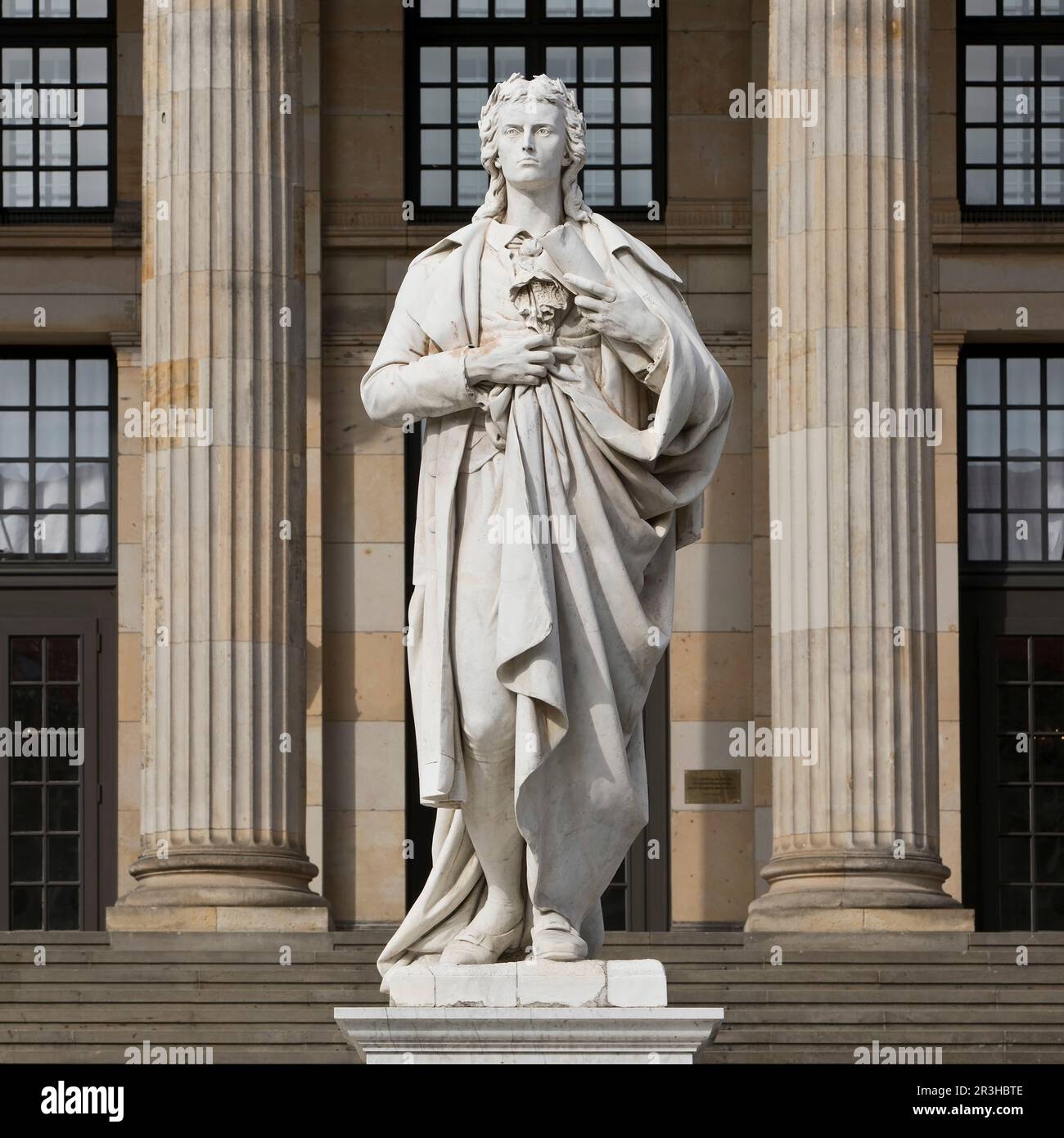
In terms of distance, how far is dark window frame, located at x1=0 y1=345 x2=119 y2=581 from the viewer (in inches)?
1351

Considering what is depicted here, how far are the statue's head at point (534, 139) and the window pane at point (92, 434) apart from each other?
25.9 meters

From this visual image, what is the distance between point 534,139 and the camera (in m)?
9.27

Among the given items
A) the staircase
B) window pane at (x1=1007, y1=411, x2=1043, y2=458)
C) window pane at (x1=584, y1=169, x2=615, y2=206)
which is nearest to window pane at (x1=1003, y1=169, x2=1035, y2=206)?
window pane at (x1=1007, y1=411, x2=1043, y2=458)

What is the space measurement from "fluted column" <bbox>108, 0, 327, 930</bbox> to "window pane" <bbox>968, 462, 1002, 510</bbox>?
991cm

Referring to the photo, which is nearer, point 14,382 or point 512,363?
point 512,363

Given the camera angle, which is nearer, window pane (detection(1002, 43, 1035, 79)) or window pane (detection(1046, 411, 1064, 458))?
window pane (detection(1046, 411, 1064, 458))

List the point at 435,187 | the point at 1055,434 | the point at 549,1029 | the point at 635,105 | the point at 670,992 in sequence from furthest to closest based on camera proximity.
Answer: the point at 635,105, the point at 435,187, the point at 1055,434, the point at 670,992, the point at 549,1029

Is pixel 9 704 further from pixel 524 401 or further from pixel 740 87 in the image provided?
pixel 524 401

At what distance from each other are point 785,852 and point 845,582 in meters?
2.70

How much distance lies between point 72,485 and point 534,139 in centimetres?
2606

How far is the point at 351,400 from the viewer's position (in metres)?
34.5

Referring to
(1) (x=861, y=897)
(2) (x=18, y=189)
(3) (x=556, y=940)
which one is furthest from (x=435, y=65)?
(3) (x=556, y=940)

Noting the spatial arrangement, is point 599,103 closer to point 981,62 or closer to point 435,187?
point 435,187

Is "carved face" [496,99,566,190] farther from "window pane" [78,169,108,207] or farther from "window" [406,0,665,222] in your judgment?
"window pane" [78,169,108,207]
